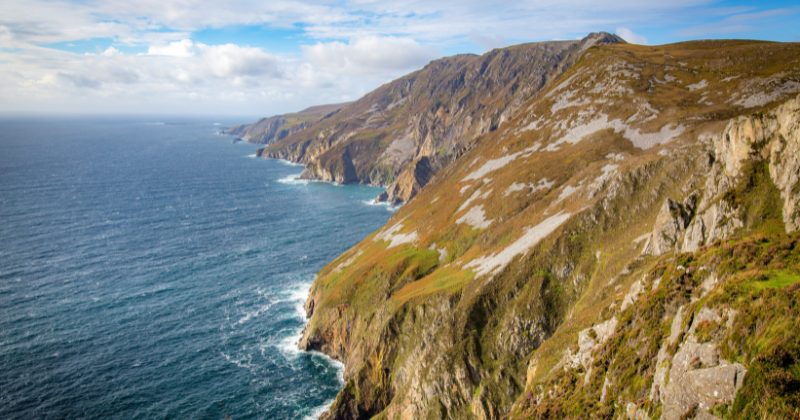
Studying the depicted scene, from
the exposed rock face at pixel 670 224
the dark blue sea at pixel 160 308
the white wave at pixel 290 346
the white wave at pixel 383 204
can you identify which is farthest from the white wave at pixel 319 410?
the white wave at pixel 383 204

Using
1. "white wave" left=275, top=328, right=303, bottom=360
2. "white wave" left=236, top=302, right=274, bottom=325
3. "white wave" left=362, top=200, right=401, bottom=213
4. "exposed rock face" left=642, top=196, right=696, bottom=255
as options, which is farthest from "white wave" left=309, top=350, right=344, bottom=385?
"white wave" left=362, top=200, right=401, bottom=213

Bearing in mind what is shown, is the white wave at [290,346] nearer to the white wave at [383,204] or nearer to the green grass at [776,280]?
the green grass at [776,280]

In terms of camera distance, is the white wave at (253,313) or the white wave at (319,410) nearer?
the white wave at (319,410)

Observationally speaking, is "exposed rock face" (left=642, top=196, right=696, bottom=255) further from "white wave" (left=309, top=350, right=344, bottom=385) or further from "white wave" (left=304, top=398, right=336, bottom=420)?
"white wave" (left=309, top=350, right=344, bottom=385)

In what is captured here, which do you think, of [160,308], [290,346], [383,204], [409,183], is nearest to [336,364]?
[290,346]

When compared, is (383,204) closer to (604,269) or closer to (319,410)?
(319,410)

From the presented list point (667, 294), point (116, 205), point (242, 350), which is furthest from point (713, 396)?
point (116, 205)
